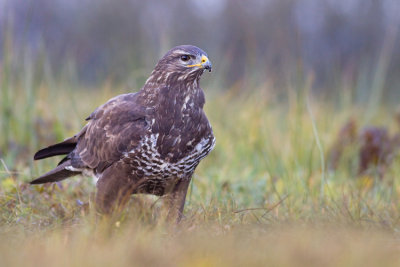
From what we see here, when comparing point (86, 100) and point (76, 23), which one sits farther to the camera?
point (76, 23)

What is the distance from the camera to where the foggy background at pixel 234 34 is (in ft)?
29.7

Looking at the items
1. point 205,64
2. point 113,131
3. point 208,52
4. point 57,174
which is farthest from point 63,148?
point 208,52

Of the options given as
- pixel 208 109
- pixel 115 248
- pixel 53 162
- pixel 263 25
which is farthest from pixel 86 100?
pixel 263 25

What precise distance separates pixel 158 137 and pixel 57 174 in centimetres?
106

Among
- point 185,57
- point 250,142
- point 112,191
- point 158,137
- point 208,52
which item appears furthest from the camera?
point 208,52

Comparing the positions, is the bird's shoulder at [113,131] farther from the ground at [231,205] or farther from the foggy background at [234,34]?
the foggy background at [234,34]

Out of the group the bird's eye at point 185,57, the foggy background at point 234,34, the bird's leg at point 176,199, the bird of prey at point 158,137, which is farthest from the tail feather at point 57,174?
the foggy background at point 234,34

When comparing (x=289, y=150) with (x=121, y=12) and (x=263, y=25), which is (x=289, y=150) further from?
(x=121, y=12)

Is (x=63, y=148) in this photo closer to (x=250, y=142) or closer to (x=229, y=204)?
(x=229, y=204)

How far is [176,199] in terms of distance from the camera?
4035 millimetres

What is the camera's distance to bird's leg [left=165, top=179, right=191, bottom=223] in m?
3.96

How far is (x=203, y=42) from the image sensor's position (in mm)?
17562

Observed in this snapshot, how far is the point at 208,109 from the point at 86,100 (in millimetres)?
2527

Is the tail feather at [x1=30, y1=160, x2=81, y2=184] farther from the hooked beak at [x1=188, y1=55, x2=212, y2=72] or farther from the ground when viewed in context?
the hooked beak at [x1=188, y1=55, x2=212, y2=72]
